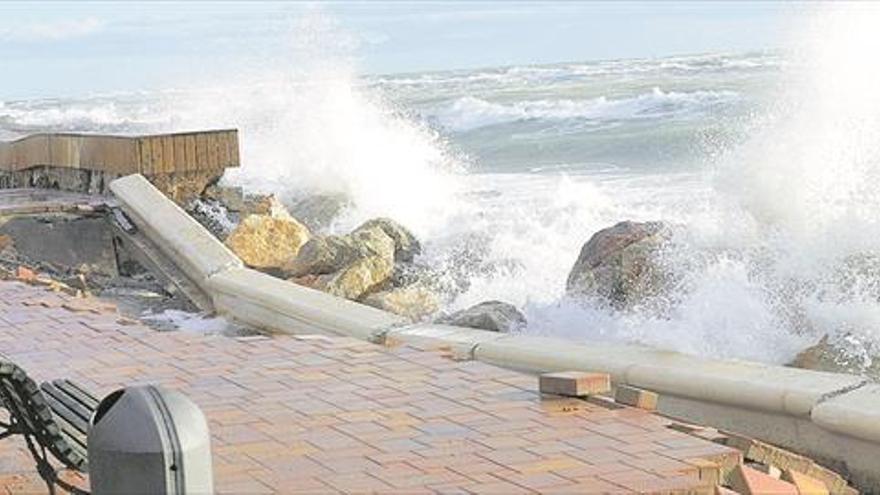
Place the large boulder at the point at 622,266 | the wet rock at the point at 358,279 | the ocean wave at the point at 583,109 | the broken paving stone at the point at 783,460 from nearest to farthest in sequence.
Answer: the broken paving stone at the point at 783,460
the large boulder at the point at 622,266
the wet rock at the point at 358,279
the ocean wave at the point at 583,109

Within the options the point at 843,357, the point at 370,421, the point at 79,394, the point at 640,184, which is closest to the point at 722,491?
the point at 370,421

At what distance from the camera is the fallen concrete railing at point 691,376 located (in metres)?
5.16

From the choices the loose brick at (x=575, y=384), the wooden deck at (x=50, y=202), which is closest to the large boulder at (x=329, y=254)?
the wooden deck at (x=50, y=202)

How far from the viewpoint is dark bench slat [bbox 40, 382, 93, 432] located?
465 cm

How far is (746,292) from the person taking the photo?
390 inches

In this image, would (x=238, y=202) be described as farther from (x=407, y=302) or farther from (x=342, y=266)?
(x=407, y=302)

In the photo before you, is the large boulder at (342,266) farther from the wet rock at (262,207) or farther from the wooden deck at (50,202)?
the wooden deck at (50,202)

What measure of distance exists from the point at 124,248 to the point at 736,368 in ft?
23.3

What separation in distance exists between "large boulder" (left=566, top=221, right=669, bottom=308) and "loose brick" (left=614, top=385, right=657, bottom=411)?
4.57 metres

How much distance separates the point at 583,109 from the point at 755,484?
119 feet

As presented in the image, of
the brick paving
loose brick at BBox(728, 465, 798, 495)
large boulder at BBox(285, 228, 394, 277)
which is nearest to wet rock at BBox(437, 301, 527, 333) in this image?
the brick paving

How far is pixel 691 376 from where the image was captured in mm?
5738

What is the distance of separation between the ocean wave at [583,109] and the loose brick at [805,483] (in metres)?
31.8

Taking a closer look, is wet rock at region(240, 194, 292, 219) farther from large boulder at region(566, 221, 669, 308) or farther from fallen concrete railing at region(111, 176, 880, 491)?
fallen concrete railing at region(111, 176, 880, 491)
